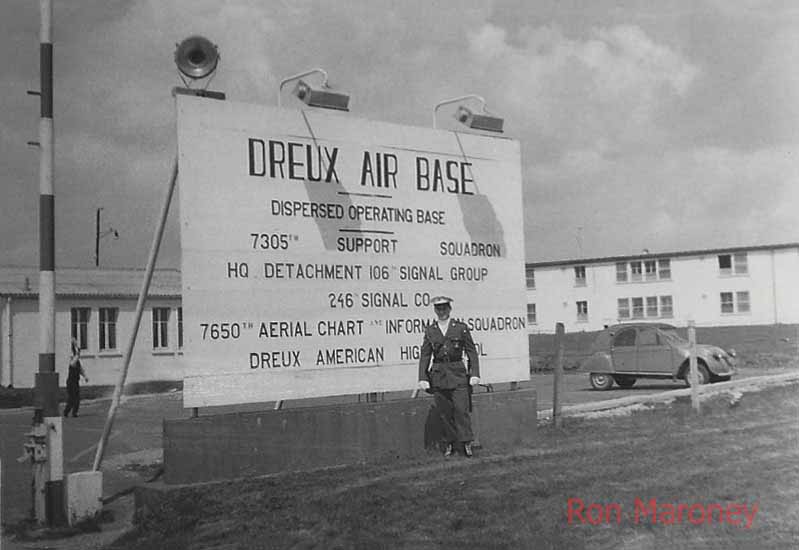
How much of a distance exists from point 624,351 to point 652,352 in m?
0.76

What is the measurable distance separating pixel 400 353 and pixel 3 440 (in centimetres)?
821

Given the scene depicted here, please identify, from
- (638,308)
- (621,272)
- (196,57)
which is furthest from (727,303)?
(196,57)

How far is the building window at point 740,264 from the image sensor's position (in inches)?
2207

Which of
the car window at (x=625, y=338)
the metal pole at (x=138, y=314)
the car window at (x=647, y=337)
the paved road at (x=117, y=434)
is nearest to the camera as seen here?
the metal pole at (x=138, y=314)

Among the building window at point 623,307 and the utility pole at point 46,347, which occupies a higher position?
the building window at point 623,307

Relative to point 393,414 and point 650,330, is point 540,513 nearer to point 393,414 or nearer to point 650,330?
point 393,414

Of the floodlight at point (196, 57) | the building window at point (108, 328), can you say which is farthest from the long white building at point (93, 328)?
the floodlight at point (196, 57)

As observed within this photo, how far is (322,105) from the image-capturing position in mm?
10445

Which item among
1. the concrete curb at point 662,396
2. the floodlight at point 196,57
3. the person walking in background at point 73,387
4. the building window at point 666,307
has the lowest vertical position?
the concrete curb at point 662,396

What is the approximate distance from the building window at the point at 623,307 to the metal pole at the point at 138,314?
2090 inches

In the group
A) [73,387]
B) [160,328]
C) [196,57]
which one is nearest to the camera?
[196,57]

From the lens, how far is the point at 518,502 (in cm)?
757

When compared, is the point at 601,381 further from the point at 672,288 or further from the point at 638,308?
the point at 638,308

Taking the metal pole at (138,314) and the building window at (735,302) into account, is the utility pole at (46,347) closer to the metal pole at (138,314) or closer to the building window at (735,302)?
the metal pole at (138,314)
